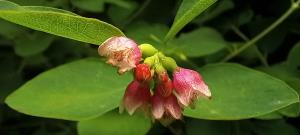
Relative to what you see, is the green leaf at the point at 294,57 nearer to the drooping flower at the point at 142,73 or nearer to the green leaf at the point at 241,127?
the green leaf at the point at 241,127

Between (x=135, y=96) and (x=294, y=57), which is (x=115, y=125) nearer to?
(x=135, y=96)

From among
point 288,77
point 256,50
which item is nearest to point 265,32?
point 256,50

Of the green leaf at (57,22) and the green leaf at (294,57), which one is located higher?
the green leaf at (57,22)

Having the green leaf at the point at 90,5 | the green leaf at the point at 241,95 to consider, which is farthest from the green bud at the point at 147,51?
the green leaf at the point at 90,5

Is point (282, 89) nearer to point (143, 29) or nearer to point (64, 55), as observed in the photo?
point (143, 29)

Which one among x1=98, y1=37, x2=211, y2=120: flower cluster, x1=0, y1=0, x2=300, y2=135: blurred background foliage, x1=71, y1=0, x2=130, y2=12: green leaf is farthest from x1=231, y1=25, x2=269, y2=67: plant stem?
x1=98, y1=37, x2=211, y2=120: flower cluster

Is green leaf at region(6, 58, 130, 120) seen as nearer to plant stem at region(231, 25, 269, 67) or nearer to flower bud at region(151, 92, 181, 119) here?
flower bud at region(151, 92, 181, 119)

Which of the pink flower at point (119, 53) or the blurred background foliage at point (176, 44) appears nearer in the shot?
the pink flower at point (119, 53)
